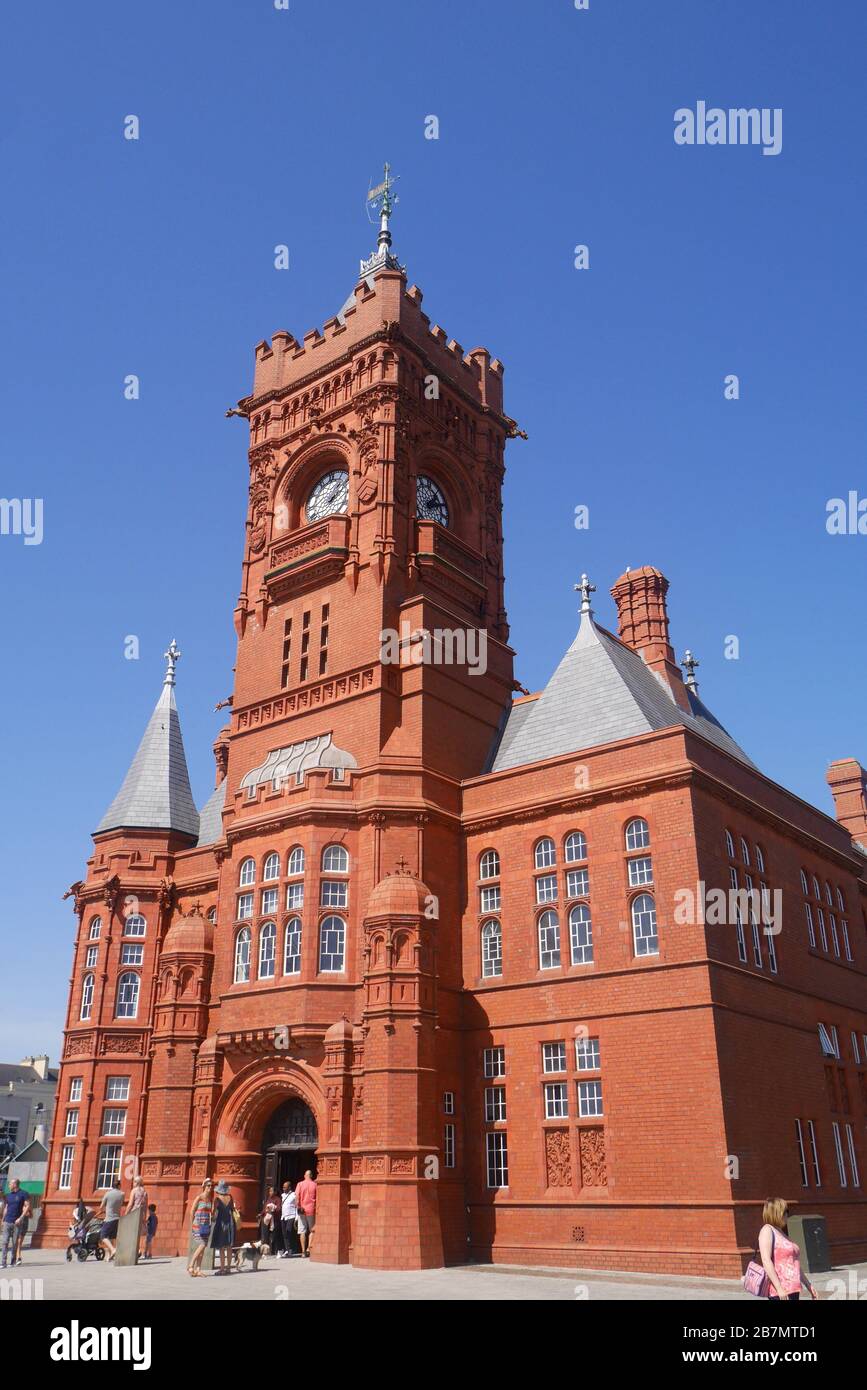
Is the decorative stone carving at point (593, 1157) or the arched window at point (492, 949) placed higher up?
the arched window at point (492, 949)

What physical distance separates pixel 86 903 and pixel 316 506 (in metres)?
17.4

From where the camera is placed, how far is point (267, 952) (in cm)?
3228

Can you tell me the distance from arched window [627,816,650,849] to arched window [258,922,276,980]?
10940mm

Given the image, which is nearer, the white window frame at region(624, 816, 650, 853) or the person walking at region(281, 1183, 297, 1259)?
the person walking at region(281, 1183, 297, 1259)

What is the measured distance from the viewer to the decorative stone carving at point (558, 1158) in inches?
1086

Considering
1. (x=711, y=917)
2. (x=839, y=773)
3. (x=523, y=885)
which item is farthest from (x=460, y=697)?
(x=839, y=773)

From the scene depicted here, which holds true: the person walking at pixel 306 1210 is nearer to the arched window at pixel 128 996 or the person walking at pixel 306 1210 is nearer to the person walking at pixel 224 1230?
the person walking at pixel 224 1230

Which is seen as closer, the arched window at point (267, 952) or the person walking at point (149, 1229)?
the person walking at point (149, 1229)

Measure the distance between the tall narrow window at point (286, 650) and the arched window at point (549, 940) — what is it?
13.0 metres

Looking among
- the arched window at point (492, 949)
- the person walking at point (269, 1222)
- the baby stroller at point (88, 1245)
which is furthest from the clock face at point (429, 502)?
the baby stroller at point (88, 1245)

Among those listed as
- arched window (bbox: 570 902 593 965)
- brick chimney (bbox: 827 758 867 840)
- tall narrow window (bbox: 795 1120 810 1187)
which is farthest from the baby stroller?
brick chimney (bbox: 827 758 867 840)

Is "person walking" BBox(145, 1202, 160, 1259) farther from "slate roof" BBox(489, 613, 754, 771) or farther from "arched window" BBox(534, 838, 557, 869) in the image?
"slate roof" BBox(489, 613, 754, 771)

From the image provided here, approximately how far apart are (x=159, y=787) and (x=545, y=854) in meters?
18.4

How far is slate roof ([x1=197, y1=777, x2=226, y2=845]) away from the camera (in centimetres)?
4219
